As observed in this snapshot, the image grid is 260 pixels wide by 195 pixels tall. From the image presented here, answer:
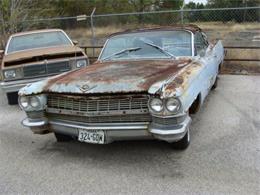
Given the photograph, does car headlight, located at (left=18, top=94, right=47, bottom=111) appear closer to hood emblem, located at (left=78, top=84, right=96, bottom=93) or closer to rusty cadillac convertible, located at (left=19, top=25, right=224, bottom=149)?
rusty cadillac convertible, located at (left=19, top=25, right=224, bottom=149)

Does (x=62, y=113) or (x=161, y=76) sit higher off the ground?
(x=161, y=76)

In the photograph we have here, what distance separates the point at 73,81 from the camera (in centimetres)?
481

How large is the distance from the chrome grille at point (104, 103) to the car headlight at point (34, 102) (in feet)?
0.81

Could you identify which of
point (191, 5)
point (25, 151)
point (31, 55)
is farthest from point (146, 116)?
point (191, 5)

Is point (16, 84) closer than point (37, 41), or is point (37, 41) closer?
point (16, 84)

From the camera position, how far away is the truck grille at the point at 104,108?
4.36 meters

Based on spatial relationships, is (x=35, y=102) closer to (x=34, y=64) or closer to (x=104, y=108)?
(x=104, y=108)

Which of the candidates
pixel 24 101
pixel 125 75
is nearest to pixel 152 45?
pixel 125 75

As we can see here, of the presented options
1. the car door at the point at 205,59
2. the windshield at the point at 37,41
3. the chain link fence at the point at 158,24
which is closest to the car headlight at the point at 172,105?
the car door at the point at 205,59

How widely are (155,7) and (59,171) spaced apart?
31.2 m

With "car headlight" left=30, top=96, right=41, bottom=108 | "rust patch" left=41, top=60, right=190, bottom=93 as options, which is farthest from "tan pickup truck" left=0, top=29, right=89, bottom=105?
"car headlight" left=30, top=96, right=41, bottom=108

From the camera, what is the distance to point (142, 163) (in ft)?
Answer: 15.4

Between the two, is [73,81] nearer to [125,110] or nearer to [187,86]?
[125,110]

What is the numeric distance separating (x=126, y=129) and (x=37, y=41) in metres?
5.41
